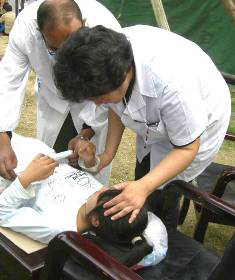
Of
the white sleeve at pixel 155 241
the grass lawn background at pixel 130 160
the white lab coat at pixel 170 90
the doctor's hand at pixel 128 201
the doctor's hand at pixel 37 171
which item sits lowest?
the grass lawn background at pixel 130 160

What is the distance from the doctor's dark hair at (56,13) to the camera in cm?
174

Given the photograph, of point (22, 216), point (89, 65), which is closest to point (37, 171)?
point (22, 216)

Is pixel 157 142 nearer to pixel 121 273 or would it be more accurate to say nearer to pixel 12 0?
pixel 121 273

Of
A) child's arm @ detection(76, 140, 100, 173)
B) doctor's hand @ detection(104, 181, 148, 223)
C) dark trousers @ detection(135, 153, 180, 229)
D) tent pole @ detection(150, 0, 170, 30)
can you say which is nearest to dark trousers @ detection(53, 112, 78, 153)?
child's arm @ detection(76, 140, 100, 173)

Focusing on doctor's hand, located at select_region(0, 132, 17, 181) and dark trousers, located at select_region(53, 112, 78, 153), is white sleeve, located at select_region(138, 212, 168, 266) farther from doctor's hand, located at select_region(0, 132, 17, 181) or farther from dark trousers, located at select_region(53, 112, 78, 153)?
dark trousers, located at select_region(53, 112, 78, 153)

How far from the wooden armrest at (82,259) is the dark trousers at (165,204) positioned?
69cm

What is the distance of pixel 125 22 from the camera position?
7379 mm

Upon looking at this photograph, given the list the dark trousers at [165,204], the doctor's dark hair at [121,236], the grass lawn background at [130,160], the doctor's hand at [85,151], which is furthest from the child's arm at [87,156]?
the grass lawn background at [130,160]

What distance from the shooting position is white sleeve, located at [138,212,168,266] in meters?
1.64

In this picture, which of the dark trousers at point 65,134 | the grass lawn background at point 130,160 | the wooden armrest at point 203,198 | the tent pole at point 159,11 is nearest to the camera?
the wooden armrest at point 203,198

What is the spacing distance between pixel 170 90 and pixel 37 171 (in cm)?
69

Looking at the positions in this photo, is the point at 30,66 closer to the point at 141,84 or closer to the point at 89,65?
the point at 141,84

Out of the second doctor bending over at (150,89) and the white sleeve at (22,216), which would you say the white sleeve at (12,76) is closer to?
the white sleeve at (22,216)

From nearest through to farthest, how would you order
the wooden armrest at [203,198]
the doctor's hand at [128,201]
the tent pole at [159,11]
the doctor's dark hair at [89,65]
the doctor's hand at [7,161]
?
the doctor's dark hair at [89,65]
the doctor's hand at [128,201]
the wooden armrest at [203,198]
the doctor's hand at [7,161]
the tent pole at [159,11]
